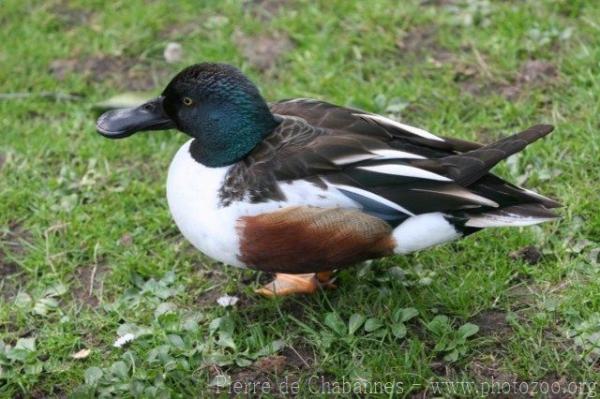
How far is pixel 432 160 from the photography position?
3127 millimetres

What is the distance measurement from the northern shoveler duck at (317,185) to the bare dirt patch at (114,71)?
1.56 m

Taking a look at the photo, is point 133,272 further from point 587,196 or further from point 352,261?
point 587,196

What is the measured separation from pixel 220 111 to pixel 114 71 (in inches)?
73.2

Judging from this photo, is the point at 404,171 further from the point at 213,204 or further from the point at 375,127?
the point at 213,204

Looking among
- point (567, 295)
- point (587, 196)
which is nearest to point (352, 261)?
point (567, 295)

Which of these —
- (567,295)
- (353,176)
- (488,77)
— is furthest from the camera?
(488,77)

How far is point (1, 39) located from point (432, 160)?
2.97 m

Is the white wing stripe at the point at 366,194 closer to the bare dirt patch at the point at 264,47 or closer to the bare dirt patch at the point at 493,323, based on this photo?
the bare dirt patch at the point at 493,323

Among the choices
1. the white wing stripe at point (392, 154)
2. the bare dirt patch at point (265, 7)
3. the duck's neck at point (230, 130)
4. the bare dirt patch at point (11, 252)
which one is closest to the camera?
the white wing stripe at point (392, 154)

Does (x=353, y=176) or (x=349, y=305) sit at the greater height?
(x=353, y=176)

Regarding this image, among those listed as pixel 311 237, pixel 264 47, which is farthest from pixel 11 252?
pixel 264 47

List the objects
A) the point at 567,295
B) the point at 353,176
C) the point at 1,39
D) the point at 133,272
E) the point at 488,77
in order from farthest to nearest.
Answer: the point at 1,39, the point at 488,77, the point at 133,272, the point at 567,295, the point at 353,176

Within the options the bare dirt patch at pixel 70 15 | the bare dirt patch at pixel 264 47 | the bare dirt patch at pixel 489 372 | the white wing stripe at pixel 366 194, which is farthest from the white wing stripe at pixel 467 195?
the bare dirt patch at pixel 70 15

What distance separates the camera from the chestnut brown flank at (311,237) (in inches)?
119
